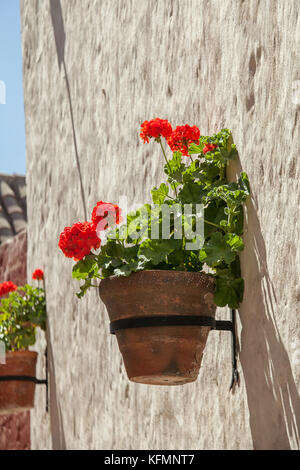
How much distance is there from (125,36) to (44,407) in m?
2.50

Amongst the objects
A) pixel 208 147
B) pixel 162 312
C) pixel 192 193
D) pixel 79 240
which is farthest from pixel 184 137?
pixel 162 312

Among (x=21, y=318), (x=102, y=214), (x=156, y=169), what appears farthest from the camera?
(x=21, y=318)

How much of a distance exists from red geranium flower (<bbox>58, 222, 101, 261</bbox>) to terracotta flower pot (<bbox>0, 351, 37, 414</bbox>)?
7.60 feet

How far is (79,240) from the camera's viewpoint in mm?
2973

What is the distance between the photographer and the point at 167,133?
126 inches

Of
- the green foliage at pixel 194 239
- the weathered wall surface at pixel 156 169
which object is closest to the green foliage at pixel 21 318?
the weathered wall surface at pixel 156 169

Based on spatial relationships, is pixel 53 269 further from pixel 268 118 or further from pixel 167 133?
pixel 268 118

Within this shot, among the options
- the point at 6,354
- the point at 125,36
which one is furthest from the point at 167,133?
the point at 6,354

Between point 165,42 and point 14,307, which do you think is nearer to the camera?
point 165,42

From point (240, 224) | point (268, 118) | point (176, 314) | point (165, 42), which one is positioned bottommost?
point (176, 314)

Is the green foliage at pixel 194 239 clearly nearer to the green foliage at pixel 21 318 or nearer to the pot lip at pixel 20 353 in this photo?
the pot lip at pixel 20 353

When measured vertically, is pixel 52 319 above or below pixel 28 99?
below

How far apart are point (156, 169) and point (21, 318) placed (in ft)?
6.35

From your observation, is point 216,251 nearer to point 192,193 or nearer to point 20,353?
point 192,193
